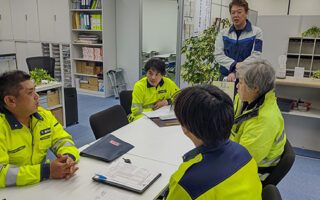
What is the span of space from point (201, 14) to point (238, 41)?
235cm

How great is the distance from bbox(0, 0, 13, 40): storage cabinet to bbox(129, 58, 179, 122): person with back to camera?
5.84 meters

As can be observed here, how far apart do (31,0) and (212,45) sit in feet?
16.8

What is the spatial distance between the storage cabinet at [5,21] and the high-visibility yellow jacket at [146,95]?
5795 millimetres

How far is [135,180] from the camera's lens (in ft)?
4.80

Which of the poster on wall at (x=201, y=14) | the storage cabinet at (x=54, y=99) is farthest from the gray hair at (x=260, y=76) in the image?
the poster on wall at (x=201, y=14)

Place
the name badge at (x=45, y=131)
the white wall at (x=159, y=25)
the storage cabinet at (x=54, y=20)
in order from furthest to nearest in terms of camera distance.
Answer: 1. the white wall at (x=159, y=25)
2. the storage cabinet at (x=54, y=20)
3. the name badge at (x=45, y=131)

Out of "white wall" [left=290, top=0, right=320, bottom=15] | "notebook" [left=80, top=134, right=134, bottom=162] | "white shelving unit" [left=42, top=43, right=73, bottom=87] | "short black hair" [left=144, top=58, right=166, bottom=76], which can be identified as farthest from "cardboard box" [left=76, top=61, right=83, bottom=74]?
"white wall" [left=290, top=0, right=320, bottom=15]

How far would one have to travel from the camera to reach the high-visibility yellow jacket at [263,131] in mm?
1615

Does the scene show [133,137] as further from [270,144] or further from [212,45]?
[212,45]

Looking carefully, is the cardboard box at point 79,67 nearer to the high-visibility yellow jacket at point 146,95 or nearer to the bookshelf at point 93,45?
the bookshelf at point 93,45

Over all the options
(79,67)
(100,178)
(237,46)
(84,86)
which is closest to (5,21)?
(79,67)

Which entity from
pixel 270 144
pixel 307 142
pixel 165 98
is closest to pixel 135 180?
pixel 270 144

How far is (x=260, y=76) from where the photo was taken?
1.73m

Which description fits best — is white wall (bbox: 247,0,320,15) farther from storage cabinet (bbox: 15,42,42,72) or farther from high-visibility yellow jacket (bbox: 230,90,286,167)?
high-visibility yellow jacket (bbox: 230,90,286,167)
